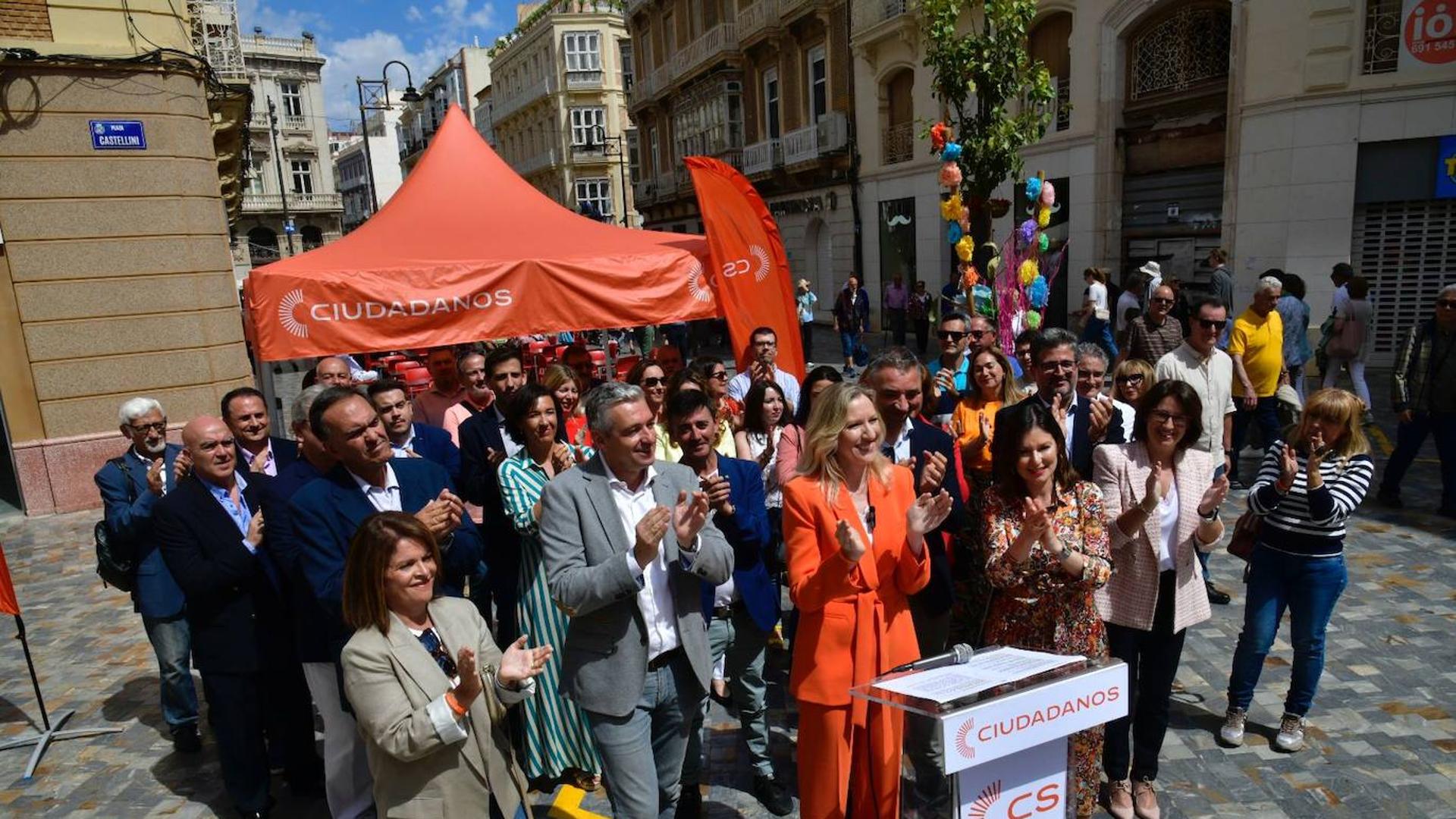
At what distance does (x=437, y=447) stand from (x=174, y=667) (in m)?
1.77

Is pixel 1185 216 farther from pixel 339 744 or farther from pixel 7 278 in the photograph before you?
pixel 7 278

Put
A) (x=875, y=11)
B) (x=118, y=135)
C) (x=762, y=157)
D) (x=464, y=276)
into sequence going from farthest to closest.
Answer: (x=762, y=157), (x=875, y=11), (x=118, y=135), (x=464, y=276)

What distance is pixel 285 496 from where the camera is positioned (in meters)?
3.30

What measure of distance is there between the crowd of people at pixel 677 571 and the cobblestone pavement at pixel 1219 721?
7.1 inches

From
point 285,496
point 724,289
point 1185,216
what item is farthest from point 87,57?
point 1185,216

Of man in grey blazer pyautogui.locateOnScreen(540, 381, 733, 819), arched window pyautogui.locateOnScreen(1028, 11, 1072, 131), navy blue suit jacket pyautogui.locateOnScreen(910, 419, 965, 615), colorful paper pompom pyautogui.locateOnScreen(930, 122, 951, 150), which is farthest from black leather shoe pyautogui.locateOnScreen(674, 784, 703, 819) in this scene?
arched window pyautogui.locateOnScreen(1028, 11, 1072, 131)

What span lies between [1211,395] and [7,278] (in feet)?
38.5

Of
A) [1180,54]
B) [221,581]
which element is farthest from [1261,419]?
[1180,54]

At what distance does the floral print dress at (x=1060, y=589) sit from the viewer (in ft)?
10.3

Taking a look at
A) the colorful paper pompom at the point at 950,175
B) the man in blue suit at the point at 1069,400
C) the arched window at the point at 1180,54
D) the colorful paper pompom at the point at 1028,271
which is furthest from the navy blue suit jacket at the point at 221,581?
the arched window at the point at 1180,54

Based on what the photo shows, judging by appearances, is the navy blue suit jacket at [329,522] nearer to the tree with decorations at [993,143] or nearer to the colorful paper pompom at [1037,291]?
the tree with decorations at [993,143]

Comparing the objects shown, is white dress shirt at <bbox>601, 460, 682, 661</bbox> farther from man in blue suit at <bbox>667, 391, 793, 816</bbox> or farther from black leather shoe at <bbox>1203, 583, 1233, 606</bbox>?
black leather shoe at <bbox>1203, 583, 1233, 606</bbox>

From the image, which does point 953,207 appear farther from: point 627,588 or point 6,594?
point 6,594

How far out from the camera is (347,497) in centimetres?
312
